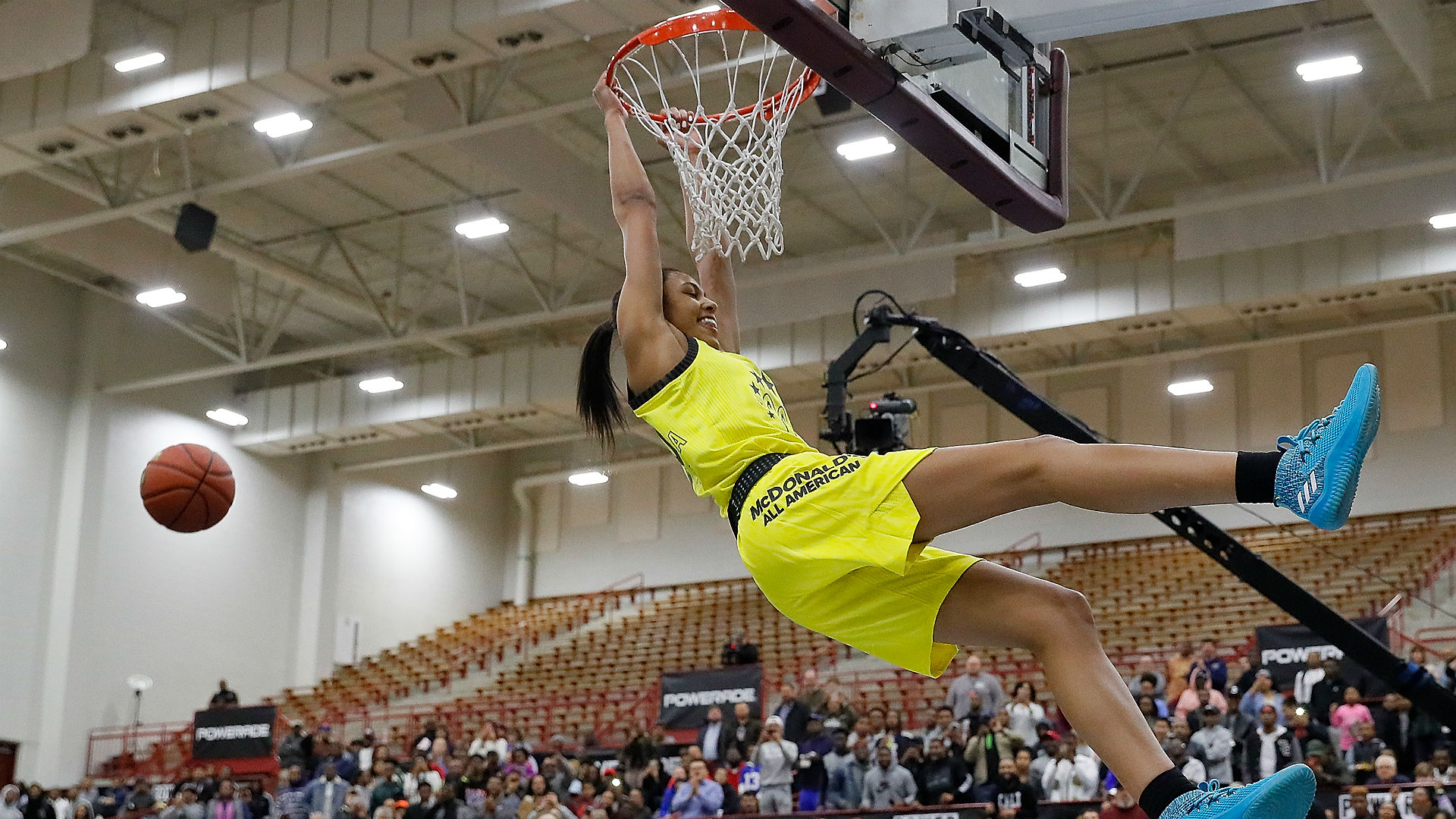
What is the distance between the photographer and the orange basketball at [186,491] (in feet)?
46.3

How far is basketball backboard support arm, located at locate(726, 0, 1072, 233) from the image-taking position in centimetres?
502

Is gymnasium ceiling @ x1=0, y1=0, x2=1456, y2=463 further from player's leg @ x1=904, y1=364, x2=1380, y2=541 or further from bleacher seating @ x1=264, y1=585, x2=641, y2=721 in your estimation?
player's leg @ x1=904, y1=364, x2=1380, y2=541

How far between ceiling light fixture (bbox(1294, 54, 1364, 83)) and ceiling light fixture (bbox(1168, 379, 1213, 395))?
32.5ft

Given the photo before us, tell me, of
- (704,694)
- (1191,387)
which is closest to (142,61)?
(704,694)

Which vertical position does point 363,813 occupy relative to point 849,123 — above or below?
below

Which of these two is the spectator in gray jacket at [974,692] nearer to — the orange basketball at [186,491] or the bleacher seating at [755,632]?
the bleacher seating at [755,632]

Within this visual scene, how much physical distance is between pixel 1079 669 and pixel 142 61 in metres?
14.1

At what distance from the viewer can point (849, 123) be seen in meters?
19.1

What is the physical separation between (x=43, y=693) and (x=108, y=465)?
3571mm

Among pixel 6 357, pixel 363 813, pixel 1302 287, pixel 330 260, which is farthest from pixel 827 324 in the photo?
pixel 6 357

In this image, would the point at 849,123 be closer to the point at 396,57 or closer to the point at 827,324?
the point at 827,324

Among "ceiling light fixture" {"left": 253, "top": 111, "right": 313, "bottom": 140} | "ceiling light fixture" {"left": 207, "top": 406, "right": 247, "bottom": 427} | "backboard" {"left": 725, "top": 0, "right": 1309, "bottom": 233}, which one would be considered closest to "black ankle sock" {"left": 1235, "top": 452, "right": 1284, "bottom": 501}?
"backboard" {"left": 725, "top": 0, "right": 1309, "bottom": 233}

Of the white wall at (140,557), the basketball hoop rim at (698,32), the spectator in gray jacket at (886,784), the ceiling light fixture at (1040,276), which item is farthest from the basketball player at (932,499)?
the white wall at (140,557)

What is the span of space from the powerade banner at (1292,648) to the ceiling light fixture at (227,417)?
17.5 metres
